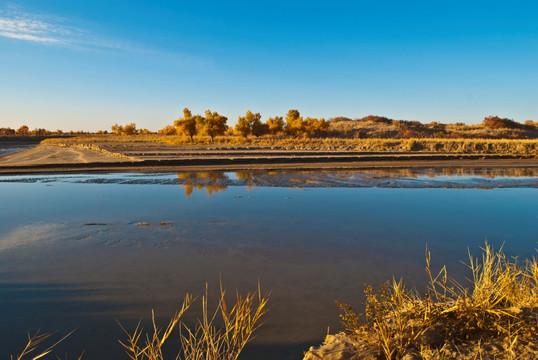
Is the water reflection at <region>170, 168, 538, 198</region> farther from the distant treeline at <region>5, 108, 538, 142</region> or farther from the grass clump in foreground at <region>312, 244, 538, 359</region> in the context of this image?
the distant treeline at <region>5, 108, 538, 142</region>

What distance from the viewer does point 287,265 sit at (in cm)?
539

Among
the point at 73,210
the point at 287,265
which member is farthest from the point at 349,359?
the point at 73,210

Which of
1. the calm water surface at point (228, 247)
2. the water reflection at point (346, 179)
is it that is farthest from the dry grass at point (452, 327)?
the water reflection at point (346, 179)

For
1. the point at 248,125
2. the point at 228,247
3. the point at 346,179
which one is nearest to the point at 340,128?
the point at 248,125

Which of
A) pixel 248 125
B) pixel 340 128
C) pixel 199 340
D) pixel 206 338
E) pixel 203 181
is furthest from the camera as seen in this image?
pixel 340 128

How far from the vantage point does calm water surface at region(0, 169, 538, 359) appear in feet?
12.8

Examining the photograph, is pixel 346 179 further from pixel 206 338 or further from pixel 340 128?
pixel 340 128

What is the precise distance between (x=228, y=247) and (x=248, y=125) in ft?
184

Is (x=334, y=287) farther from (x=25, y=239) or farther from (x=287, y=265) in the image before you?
(x=25, y=239)

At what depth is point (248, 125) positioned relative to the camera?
2409 inches

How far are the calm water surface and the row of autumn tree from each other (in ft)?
155

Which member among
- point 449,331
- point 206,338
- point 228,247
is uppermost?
point 206,338

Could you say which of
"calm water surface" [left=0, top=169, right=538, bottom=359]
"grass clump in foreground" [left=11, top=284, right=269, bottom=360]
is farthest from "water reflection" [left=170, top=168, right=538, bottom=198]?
"grass clump in foreground" [left=11, top=284, right=269, bottom=360]

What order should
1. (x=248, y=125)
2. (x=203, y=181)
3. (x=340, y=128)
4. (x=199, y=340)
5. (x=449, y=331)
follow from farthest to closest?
(x=340, y=128) < (x=248, y=125) < (x=203, y=181) < (x=449, y=331) < (x=199, y=340)
